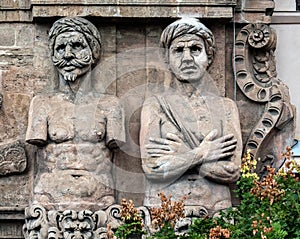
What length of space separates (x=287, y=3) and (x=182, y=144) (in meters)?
1.99

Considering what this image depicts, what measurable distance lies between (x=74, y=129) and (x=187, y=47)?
1.05 meters

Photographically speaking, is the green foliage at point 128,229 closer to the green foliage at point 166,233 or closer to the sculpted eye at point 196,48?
the green foliage at point 166,233

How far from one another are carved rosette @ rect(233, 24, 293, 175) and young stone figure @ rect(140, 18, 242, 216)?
1.13 ft

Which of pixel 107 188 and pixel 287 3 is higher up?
pixel 287 3

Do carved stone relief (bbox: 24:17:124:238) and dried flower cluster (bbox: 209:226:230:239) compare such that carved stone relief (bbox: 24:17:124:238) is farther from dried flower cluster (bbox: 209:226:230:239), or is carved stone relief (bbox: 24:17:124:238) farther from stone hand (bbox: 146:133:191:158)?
dried flower cluster (bbox: 209:226:230:239)

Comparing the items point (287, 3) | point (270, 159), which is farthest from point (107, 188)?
point (287, 3)

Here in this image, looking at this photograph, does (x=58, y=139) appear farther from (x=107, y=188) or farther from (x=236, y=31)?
(x=236, y=31)

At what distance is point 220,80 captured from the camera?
1566 cm

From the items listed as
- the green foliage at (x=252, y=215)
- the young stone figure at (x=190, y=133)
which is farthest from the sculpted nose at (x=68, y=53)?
the green foliage at (x=252, y=215)

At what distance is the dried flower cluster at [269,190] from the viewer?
13.8 m

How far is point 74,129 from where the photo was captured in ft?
49.9

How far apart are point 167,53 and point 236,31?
2.14 feet

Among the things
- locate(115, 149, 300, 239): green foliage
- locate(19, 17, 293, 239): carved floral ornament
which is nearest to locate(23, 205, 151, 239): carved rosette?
locate(19, 17, 293, 239): carved floral ornament

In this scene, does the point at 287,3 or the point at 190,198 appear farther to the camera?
the point at 287,3
